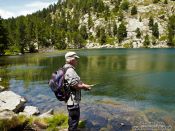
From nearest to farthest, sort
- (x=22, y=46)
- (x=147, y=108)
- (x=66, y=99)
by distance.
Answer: (x=66, y=99)
(x=147, y=108)
(x=22, y=46)

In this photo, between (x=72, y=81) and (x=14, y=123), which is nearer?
(x=72, y=81)

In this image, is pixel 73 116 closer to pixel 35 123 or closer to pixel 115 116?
pixel 35 123

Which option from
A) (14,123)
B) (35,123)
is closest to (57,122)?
(35,123)

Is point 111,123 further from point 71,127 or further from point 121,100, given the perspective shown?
point 121,100

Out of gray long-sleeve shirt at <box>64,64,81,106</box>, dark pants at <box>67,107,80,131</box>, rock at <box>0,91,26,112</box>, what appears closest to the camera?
gray long-sleeve shirt at <box>64,64,81,106</box>

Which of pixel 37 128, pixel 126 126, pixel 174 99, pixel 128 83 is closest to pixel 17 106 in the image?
pixel 37 128

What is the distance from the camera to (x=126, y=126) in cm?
2111

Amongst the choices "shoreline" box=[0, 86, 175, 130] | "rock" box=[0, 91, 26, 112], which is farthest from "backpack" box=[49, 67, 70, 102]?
"rock" box=[0, 91, 26, 112]

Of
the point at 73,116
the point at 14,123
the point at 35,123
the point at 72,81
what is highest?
the point at 72,81

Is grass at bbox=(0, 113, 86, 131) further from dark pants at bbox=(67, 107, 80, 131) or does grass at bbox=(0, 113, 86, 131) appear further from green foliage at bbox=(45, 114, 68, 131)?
dark pants at bbox=(67, 107, 80, 131)

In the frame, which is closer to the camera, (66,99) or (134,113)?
(66,99)

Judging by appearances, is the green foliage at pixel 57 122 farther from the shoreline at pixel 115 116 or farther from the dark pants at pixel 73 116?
the dark pants at pixel 73 116

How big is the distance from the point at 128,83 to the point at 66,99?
30467 mm

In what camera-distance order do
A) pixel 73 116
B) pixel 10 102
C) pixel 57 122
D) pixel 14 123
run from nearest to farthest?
pixel 73 116, pixel 14 123, pixel 57 122, pixel 10 102
